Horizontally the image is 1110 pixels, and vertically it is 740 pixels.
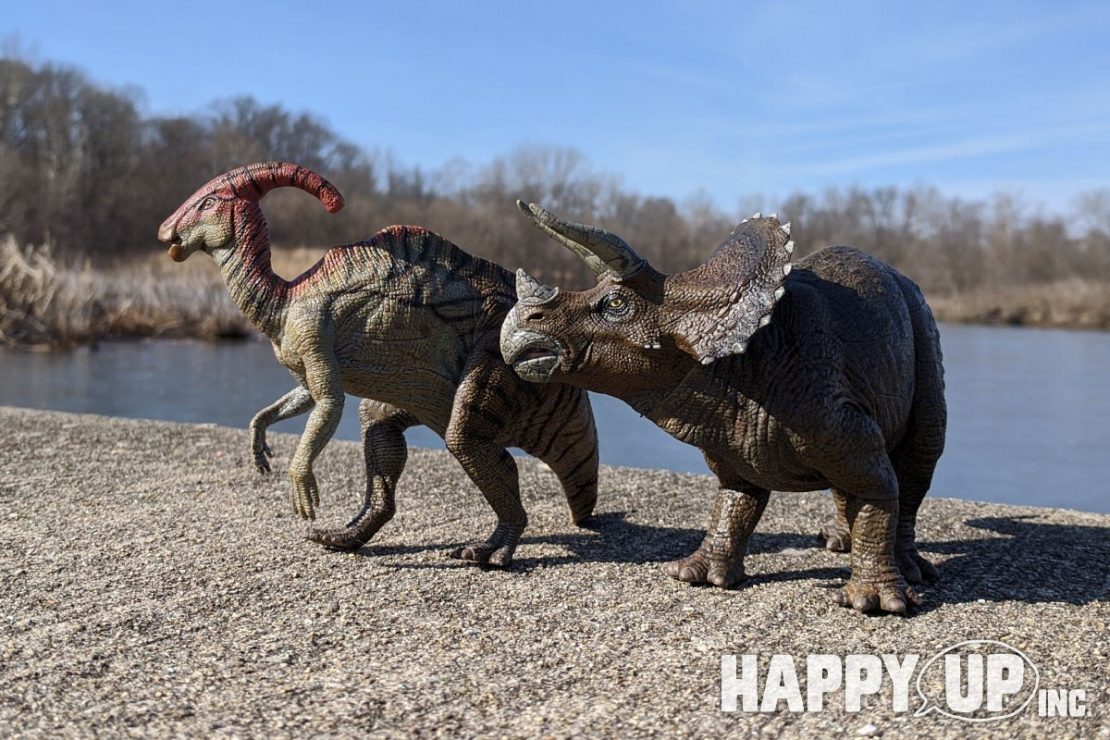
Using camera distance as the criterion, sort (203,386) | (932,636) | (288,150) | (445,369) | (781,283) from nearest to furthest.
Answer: (781,283), (932,636), (445,369), (203,386), (288,150)

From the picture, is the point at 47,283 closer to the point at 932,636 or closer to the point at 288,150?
the point at 932,636

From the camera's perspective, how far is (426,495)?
651 centimetres

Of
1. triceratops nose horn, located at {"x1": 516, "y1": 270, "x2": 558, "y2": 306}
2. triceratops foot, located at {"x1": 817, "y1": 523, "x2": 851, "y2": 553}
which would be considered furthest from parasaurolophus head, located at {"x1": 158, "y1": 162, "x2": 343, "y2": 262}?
triceratops foot, located at {"x1": 817, "y1": 523, "x2": 851, "y2": 553}

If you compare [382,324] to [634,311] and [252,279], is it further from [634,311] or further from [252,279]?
[634,311]

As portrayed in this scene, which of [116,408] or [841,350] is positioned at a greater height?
[841,350]

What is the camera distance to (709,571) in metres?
4.41

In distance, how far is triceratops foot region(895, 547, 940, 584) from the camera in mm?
4496

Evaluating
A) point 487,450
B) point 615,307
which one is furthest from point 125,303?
point 615,307

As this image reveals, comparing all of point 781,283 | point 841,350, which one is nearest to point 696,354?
point 781,283

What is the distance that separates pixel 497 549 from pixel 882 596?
1.76 metres

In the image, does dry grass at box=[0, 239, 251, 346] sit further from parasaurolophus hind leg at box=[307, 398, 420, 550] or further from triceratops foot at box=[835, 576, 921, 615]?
triceratops foot at box=[835, 576, 921, 615]

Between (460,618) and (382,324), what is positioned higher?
(382,324)

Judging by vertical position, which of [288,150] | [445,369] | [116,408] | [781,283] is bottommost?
[116,408]

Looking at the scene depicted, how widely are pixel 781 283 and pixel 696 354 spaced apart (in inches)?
15.2
